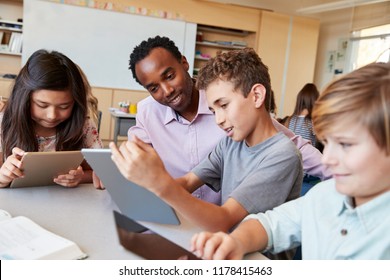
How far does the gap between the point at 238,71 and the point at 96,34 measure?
4.82 metres

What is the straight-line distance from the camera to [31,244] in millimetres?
757

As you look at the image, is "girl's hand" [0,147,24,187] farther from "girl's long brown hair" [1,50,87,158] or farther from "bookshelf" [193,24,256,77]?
"bookshelf" [193,24,256,77]

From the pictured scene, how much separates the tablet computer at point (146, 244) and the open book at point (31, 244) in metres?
0.09

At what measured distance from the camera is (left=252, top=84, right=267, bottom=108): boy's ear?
1.07 meters

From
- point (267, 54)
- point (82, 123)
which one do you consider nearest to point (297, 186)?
point (82, 123)

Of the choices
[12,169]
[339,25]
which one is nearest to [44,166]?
[12,169]

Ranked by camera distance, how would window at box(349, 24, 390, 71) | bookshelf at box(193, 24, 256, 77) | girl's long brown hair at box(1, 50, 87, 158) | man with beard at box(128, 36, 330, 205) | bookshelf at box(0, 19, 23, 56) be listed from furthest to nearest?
bookshelf at box(193, 24, 256, 77) < window at box(349, 24, 390, 71) < bookshelf at box(0, 19, 23, 56) < man with beard at box(128, 36, 330, 205) < girl's long brown hair at box(1, 50, 87, 158)

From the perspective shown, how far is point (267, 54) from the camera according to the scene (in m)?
6.32

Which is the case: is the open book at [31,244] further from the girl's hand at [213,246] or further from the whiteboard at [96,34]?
the whiteboard at [96,34]

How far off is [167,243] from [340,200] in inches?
14.7

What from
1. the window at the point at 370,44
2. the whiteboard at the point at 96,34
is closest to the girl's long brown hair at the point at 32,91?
the whiteboard at the point at 96,34

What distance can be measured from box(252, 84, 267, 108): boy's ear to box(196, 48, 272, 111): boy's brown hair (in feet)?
0.05

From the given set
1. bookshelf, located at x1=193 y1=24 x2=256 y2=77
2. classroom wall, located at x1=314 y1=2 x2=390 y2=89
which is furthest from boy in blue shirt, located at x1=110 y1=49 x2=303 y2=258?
classroom wall, located at x1=314 y1=2 x2=390 y2=89

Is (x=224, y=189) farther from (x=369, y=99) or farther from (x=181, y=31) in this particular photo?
(x=181, y=31)
